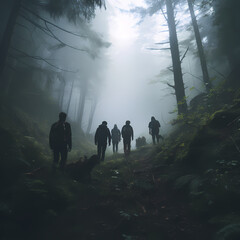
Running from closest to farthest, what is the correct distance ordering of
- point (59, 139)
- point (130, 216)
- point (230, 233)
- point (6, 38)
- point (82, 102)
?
point (230, 233) → point (130, 216) → point (59, 139) → point (6, 38) → point (82, 102)

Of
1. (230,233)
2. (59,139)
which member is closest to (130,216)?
(230,233)

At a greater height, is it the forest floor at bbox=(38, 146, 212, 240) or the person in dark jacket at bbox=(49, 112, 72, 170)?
the person in dark jacket at bbox=(49, 112, 72, 170)

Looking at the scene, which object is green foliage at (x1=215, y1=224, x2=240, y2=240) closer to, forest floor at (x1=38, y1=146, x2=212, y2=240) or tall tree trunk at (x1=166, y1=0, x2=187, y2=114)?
forest floor at (x1=38, y1=146, x2=212, y2=240)

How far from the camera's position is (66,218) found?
2.91m

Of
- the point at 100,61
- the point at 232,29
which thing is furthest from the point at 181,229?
the point at 100,61

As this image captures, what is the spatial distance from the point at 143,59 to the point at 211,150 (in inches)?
1886

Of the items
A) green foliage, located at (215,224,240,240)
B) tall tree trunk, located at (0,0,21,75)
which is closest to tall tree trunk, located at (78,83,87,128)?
tall tree trunk, located at (0,0,21,75)

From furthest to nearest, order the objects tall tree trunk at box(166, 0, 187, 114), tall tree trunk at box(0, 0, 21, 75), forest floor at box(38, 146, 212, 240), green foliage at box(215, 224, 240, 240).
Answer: tall tree trunk at box(166, 0, 187, 114)
tall tree trunk at box(0, 0, 21, 75)
forest floor at box(38, 146, 212, 240)
green foliage at box(215, 224, 240, 240)

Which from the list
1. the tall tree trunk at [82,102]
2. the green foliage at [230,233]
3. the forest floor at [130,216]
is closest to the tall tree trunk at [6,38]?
the forest floor at [130,216]

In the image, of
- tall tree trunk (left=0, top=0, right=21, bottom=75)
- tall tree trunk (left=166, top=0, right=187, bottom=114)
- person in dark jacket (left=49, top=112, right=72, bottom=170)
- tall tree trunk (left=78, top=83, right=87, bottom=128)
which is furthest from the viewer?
tall tree trunk (left=78, top=83, right=87, bottom=128)

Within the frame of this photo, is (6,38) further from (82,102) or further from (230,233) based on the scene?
(82,102)

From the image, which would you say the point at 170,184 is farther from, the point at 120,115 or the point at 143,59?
the point at 120,115

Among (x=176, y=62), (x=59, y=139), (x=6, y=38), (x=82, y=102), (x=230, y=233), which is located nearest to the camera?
(x=230, y=233)

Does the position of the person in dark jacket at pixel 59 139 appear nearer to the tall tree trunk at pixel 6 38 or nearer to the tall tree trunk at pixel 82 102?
the tall tree trunk at pixel 6 38
